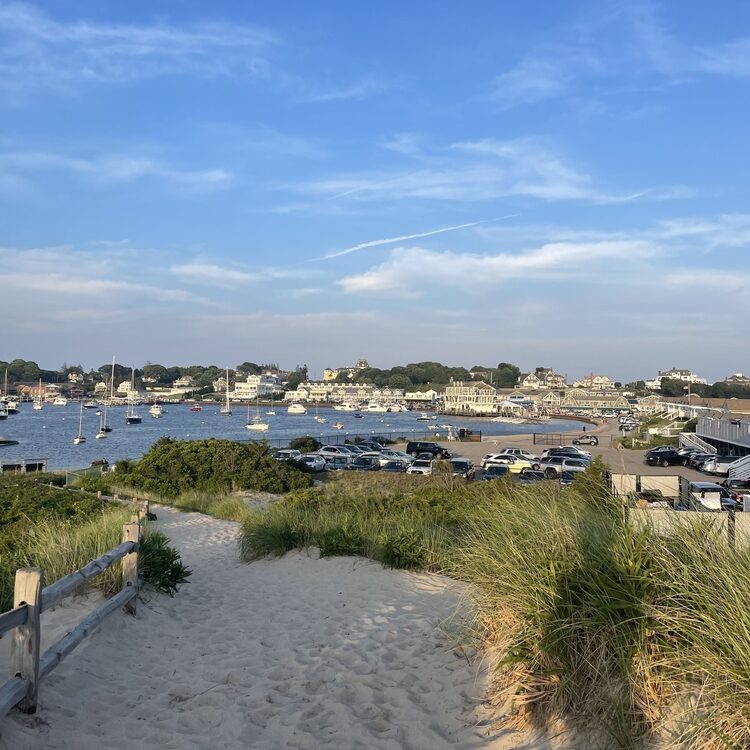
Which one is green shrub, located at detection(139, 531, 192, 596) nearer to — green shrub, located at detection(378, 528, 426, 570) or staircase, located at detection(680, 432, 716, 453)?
green shrub, located at detection(378, 528, 426, 570)

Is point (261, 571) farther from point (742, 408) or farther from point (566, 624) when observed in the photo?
point (742, 408)

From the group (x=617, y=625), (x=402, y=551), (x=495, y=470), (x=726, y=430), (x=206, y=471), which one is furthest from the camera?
(x=726, y=430)

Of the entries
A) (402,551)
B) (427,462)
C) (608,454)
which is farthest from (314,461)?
(402,551)

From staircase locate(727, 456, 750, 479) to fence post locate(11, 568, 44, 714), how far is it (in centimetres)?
3574

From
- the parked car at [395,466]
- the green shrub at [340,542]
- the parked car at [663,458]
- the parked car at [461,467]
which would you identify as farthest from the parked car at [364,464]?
the green shrub at [340,542]

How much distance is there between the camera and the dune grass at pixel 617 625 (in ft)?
16.2

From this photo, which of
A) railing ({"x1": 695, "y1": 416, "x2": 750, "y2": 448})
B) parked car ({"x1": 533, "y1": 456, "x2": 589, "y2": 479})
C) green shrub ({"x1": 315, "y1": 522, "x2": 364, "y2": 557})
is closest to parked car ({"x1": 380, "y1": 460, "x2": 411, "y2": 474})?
parked car ({"x1": 533, "y1": 456, "x2": 589, "y2": 479})

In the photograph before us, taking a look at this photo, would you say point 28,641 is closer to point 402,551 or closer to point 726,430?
point 402,551

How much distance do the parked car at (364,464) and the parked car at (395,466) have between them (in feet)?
1.59

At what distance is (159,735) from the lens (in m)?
5.99

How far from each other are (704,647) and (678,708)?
49 cm

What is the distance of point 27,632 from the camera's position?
5492 millimetres

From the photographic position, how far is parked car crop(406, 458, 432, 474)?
132 ft

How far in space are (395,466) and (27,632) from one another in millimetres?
39542
